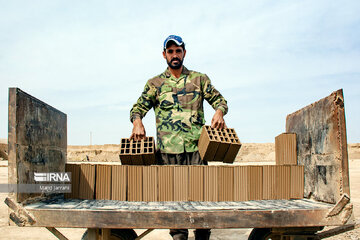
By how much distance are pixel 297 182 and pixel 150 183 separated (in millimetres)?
1287

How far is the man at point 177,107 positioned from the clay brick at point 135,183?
573 mm

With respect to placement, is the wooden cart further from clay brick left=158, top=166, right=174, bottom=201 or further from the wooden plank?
clay brick left=158, top=166, right=174, bottom=201

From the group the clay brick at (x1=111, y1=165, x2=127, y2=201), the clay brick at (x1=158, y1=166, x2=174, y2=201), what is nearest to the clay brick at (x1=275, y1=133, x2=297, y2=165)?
the clay brick at (x1=158, y1=166, x2=174, y2=201)

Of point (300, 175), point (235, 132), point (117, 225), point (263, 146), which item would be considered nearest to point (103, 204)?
point (117, 225)

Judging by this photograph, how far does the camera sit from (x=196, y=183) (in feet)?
9.68

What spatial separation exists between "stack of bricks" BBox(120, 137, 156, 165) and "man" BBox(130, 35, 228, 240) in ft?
0.22

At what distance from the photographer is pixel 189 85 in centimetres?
375

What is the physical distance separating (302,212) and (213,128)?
3.95 feet

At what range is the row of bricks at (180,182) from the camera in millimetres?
2943

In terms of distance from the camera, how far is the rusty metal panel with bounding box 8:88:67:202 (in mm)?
2531

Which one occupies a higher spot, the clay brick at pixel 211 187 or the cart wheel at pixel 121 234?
the clay brick at pixel 211 187

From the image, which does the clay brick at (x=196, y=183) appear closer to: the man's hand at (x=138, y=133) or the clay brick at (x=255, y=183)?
the clay brick at (x=255, y=183)

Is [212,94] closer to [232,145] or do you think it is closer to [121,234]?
[232,145]

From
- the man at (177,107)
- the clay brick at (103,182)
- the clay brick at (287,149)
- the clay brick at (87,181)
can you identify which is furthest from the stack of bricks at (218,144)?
the clay brick at (87,181)
